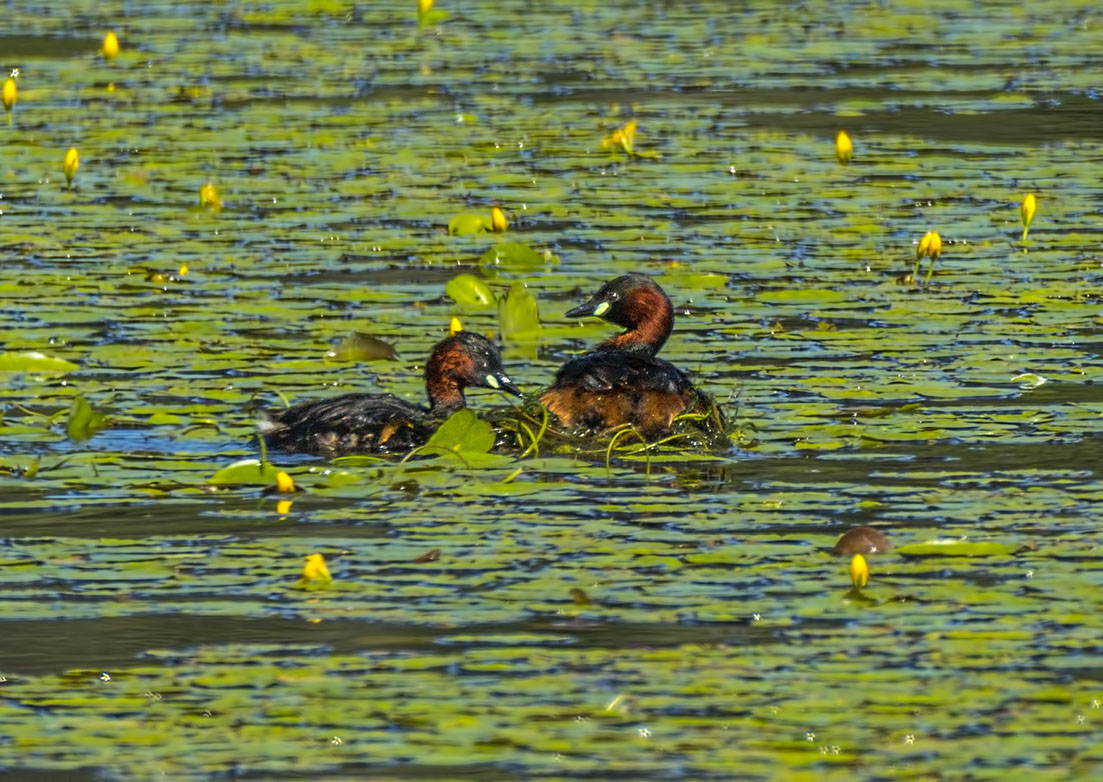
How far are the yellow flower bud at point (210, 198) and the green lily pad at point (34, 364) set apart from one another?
3.54 meters

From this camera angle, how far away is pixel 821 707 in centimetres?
580

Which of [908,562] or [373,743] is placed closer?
[373,743]

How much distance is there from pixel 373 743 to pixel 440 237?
7656 millimetres

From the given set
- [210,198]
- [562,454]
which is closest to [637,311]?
[562,454]

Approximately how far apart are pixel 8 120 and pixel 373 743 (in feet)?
38.6

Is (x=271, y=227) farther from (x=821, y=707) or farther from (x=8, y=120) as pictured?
(x=821, y=707)

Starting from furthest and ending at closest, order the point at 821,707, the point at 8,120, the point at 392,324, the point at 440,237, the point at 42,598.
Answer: the point at 8,120
the point at 440,237
the point at 392,324
the point at 42,598
the point at 821,707

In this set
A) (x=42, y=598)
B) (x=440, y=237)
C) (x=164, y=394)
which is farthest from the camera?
(x=440, y=237)

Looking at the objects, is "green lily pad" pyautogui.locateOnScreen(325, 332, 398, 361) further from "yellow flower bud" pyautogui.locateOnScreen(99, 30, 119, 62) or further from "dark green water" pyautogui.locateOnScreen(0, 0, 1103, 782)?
"yellow flower bud" pyautogui.locateOnScreen(99, 30, 119, 62)

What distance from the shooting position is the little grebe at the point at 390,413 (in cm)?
887

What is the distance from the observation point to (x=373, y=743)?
5.60 meters

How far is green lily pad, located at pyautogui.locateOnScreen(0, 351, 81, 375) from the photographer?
991cm

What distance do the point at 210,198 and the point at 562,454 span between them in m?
5.19

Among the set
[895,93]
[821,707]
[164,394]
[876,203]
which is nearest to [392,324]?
[164,394]
